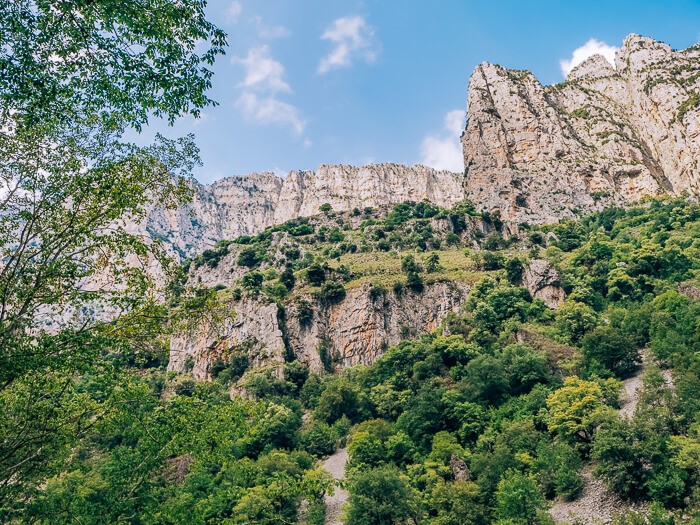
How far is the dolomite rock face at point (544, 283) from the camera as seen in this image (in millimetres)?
64500

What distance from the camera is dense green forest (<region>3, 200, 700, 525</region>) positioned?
1284cm

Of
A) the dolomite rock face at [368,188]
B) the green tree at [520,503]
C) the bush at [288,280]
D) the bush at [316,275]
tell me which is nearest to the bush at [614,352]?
the green tree at [520,503]

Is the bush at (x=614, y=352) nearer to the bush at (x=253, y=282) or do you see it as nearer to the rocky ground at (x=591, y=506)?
the rocky ground at (x=591, y=506)

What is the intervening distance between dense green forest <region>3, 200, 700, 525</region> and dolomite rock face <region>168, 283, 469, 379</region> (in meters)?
3.57

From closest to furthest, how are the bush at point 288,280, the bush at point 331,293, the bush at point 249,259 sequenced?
the bush at point 331,293 → the bush at point 288,280 → the bush at point 249,259

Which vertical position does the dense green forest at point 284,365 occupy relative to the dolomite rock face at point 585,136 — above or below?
below

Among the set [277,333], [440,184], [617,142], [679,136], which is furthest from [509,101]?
[277,333]

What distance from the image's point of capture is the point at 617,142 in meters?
122

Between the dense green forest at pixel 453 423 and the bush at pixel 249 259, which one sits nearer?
the dense green forest at pixel 453 423

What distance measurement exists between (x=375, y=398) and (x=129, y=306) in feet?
136

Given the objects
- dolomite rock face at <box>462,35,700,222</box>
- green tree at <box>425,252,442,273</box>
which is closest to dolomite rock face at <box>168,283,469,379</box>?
green tree at <box>425,252,442,273</box>

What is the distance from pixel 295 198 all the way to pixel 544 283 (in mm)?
131802

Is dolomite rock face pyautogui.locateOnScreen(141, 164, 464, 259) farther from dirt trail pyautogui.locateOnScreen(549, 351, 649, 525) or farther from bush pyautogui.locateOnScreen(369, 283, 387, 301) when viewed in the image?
dirt trail pyautogui.locateOnScreen(549, 351, 649, 525)

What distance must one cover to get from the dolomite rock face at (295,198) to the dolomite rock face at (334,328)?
99.8 meters
